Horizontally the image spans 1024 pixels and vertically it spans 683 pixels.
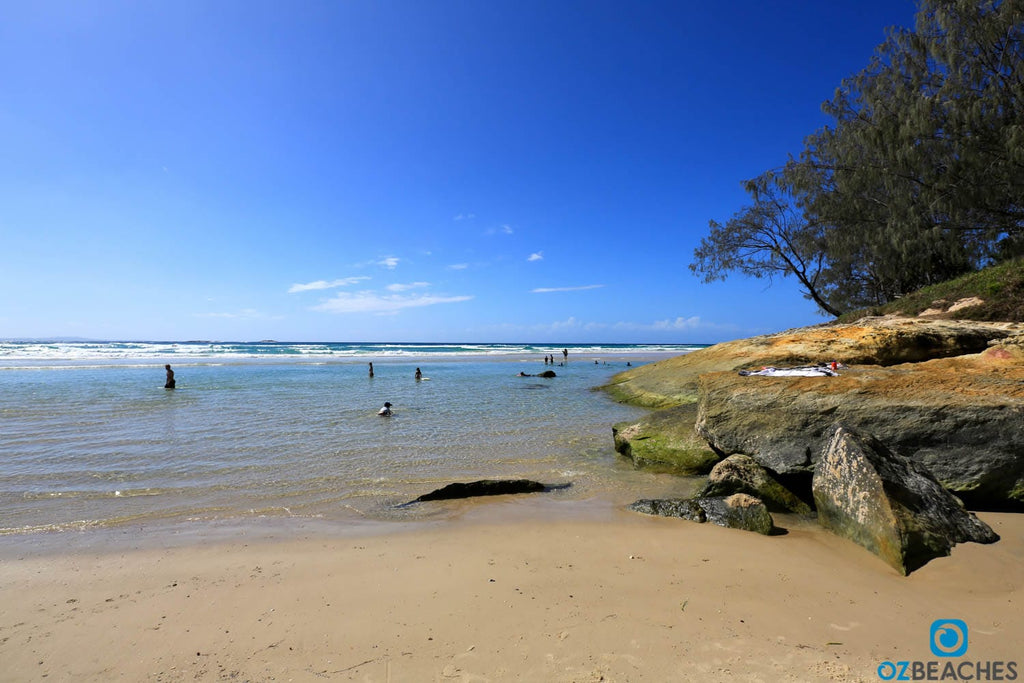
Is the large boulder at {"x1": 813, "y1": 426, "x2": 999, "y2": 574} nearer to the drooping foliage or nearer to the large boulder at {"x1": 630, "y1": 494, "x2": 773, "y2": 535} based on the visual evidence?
the large boulder at {"x1": 630, "y1": 494, "x2": 773, "y2": 535}

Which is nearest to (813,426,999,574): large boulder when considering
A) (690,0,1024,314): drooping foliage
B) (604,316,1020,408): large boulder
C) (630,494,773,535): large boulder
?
(630,494,773,535): large boulder

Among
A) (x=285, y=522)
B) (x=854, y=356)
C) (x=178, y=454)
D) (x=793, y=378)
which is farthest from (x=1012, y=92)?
(x=178, y=454)

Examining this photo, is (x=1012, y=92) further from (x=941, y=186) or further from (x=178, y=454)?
(x=178, y=454)

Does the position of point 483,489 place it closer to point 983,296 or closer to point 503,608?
point 503,608

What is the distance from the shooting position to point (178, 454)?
934 cm

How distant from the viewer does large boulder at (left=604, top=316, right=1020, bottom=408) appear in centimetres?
1234

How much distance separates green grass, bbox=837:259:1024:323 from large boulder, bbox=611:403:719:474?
13.9 meters

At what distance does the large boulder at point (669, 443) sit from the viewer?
7.97 metres

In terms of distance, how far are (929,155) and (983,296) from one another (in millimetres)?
6560

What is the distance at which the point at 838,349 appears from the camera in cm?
1323

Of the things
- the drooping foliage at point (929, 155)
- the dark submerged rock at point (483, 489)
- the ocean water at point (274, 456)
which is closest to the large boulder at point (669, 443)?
the ocean water at point (274, 456)

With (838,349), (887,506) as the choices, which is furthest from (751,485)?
(838,349)

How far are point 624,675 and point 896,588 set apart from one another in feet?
8.96

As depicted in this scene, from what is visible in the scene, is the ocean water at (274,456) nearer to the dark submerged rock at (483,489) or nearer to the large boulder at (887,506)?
the dark submerged rock at (483,489)
